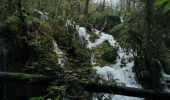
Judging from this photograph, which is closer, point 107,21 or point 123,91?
point 123,91

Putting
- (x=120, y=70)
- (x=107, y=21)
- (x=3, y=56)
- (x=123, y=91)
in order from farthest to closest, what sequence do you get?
(x=107, y=21), (x=120, y=70), (x=3, y=56), (x=123, y=91)

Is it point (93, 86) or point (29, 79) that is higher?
point (29, 79)

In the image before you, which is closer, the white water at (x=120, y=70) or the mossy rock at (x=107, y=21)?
the white water at (x=120, y=70)

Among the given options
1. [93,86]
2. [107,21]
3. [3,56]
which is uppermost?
[107,21]

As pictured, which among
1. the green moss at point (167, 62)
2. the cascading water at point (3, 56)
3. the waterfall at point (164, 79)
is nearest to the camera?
the cascading water at point (3, 56)

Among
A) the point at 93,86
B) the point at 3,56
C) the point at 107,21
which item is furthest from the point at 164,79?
the point at 93,86

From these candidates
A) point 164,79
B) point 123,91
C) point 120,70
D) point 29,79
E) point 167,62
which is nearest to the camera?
point 29,79

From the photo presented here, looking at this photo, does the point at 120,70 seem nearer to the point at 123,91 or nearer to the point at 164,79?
the point at 164,79

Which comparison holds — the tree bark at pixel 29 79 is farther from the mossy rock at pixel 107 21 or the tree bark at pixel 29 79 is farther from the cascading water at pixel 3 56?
the mossy rock at pixel 107 21

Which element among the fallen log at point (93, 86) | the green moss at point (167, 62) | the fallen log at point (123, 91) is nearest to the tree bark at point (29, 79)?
the fallen log at point (93, 86)

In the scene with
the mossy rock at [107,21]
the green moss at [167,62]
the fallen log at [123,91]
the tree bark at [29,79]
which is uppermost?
the mossy rock at [107,21]

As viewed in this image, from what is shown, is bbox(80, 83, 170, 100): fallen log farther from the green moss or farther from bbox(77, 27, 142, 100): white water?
the green moss

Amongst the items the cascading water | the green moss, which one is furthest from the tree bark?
the green moss

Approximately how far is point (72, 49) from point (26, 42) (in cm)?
151
